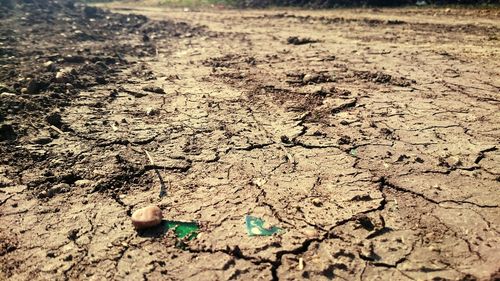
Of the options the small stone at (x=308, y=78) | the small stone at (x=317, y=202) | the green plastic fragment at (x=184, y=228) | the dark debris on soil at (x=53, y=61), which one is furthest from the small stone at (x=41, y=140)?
the small stone at (x=308, y=78)

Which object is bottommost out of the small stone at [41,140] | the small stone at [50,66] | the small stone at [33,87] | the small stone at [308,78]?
the small stone at [41,140]

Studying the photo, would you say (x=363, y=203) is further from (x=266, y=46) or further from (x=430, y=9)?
(x=430, y=9)

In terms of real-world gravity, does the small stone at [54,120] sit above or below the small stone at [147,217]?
above

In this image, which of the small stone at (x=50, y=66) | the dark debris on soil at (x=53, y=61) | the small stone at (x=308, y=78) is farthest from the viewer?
the small stone at (x=50, y=66)

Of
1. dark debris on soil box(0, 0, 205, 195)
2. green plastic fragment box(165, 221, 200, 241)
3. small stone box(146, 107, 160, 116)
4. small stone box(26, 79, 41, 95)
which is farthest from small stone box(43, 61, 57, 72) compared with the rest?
green plastic fragment box(165, 221, 200, 241)

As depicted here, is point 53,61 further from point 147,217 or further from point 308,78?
point 147,217

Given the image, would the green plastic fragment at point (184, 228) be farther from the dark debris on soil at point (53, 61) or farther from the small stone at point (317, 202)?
the dark debris on soil at point (53, 61)

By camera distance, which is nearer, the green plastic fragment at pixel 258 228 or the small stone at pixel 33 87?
the green plastic fragment at pixel 258 228

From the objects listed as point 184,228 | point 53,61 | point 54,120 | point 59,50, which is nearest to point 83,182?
point 184,228
